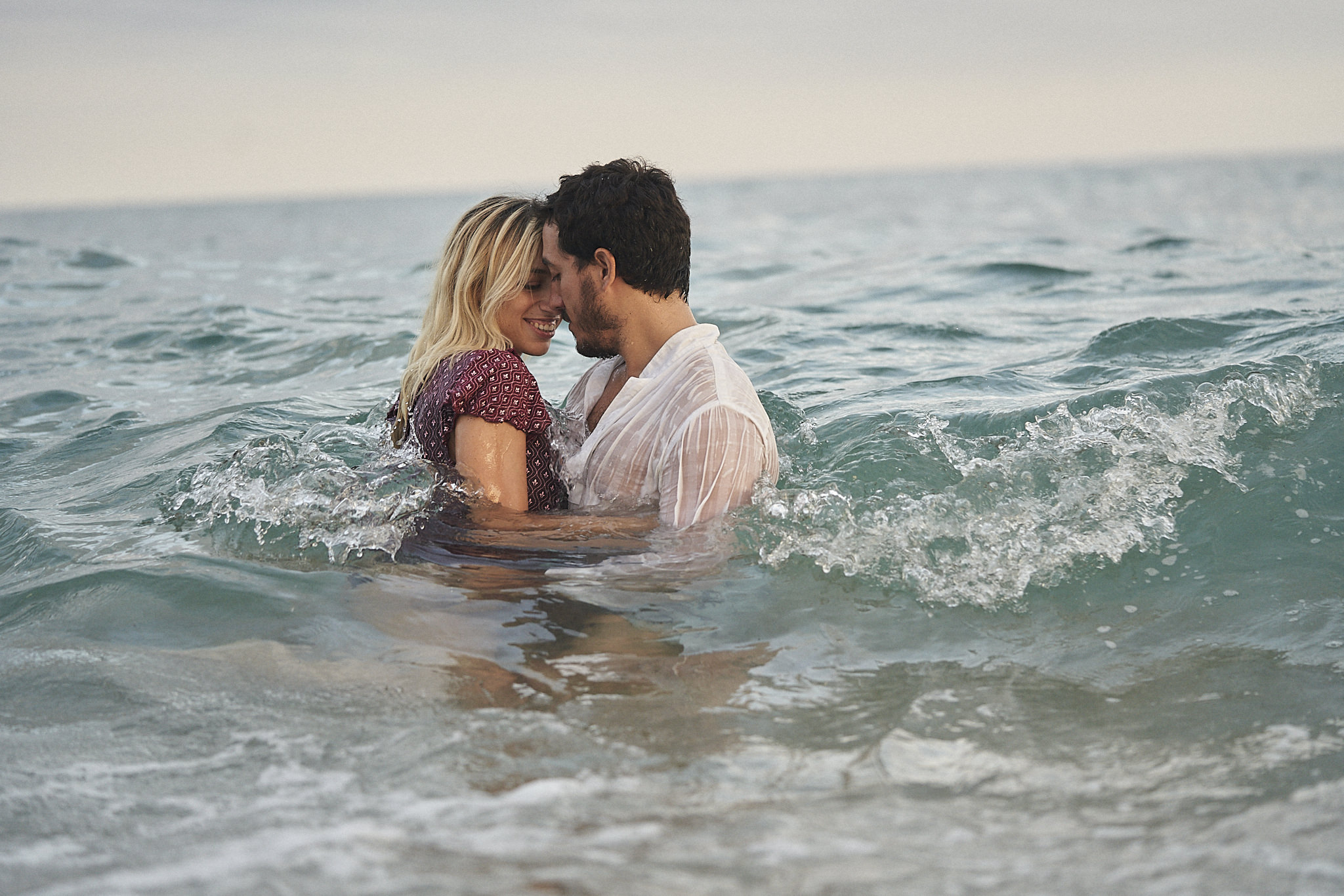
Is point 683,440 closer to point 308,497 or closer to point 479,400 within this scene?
point 479,400

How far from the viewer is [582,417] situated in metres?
5.26

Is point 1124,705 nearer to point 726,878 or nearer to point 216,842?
point 726,878

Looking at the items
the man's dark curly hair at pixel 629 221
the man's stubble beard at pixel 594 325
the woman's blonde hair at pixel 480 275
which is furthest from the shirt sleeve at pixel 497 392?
the man's dark curly hair at pixel 629 221

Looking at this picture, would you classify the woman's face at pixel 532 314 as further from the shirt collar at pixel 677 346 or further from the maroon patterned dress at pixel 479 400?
the shirt collar at pixel 677 346

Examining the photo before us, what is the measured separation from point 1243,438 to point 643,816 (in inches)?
171

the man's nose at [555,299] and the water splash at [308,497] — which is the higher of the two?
the man's nose at [555,299]

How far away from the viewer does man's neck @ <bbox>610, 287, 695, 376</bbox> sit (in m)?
4.75

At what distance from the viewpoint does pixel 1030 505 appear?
505cm

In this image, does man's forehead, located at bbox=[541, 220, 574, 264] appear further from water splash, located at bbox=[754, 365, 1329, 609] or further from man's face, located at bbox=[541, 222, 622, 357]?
water splash, located at bbox=[754, 365, 1329, 609]

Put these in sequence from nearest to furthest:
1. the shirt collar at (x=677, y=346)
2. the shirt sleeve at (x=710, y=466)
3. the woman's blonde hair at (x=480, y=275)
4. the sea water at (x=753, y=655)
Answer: the sea water at (x=753, y=655), the shirt sleeve at (x=710, y=466), the shirt collar at (x=677, y=346), the woman's blonde hair at (x=480, y=275)

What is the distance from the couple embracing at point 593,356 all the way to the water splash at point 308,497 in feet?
0.86

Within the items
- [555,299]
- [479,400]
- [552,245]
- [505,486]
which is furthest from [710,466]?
[552,245]

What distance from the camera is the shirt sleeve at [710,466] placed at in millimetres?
4375

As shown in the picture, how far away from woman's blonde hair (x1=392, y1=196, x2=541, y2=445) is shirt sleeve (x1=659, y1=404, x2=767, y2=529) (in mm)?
978
